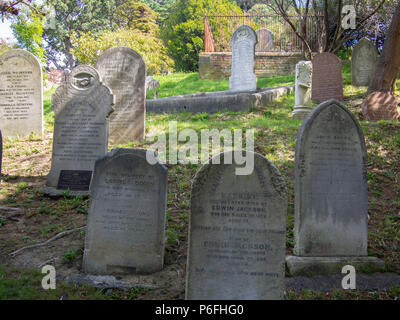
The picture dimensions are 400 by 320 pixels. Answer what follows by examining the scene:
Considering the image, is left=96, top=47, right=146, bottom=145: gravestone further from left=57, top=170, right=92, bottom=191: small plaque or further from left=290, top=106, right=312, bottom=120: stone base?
left=290, top=106, right=312, bottom=120: stone base

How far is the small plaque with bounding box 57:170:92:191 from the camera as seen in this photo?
17.7ft

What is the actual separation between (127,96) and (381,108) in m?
6.77

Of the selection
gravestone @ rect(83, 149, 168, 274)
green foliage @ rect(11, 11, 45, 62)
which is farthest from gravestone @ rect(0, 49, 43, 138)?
gravestone @ rect(83, 149, 168, 274)

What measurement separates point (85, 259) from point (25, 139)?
18.1 ft

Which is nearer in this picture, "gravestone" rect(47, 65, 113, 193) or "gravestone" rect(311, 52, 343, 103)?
"gravestone" rect(47, 65, 113, 193)

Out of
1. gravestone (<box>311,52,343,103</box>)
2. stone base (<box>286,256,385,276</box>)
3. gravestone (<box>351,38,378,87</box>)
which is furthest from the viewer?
gravestone (<box>351,38,378,87</box>)

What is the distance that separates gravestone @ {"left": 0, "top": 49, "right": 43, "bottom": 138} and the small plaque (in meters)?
3.14

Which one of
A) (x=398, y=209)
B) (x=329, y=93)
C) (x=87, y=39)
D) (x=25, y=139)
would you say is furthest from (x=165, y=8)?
(x=398, y=209)

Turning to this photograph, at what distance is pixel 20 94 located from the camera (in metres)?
8.13

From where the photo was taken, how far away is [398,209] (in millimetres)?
4949

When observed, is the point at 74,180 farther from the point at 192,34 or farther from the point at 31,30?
the point at 192,34

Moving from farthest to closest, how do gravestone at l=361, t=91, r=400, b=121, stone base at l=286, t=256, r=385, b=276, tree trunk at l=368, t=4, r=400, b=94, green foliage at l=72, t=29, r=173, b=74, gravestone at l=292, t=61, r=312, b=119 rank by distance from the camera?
green foliage at l=72, t=29, r=173, b=74, tree trunk at l=368, t=4, r=400, b=94, gravestone at l=292, t=61, r=312, b=119, gravestone at l=361, t=91, r=400, b=121, stone base at l=286, t=256, r=385, b=276

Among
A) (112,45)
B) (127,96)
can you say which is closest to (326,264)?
(127,96)
